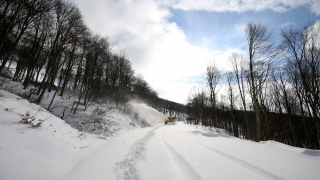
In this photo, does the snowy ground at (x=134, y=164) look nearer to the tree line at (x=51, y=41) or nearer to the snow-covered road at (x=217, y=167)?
the snow-covered road at (x=217, y=167)

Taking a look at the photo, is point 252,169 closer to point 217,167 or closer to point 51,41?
point 217,167

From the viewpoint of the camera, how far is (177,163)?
4.10 m

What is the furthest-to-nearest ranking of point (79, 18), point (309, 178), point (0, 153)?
point (79, 18) < point (0, 153) < point (309, 178)

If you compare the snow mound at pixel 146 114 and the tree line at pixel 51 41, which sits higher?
the tree line at pixel 51 41

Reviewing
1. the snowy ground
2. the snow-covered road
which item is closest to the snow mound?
the snowy ground

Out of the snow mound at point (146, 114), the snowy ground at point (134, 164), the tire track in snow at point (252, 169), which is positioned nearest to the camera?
the tire track in snow at point (252, 169)

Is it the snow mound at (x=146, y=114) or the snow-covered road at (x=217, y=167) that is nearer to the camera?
the snow-covered road at (x=217, y=167)

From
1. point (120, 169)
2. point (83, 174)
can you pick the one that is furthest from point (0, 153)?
point (120, 169)

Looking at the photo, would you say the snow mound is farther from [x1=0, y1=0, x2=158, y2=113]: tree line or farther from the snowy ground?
the snowy ground

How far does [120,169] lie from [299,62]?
18198 millimetres

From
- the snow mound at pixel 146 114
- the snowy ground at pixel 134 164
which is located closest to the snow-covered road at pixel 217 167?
the snowy ground at pixel 134 164

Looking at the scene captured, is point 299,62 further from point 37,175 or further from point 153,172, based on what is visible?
point 37,175

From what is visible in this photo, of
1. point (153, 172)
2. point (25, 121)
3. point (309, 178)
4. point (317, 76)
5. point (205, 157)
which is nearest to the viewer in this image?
point (309, 178)

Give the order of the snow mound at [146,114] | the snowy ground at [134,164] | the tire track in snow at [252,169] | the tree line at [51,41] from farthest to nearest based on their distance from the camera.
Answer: the snow mound at [146,114]
the tree line at [51,41]
the snowy ground at [134,164]
the tire track in snow at [252,169]
